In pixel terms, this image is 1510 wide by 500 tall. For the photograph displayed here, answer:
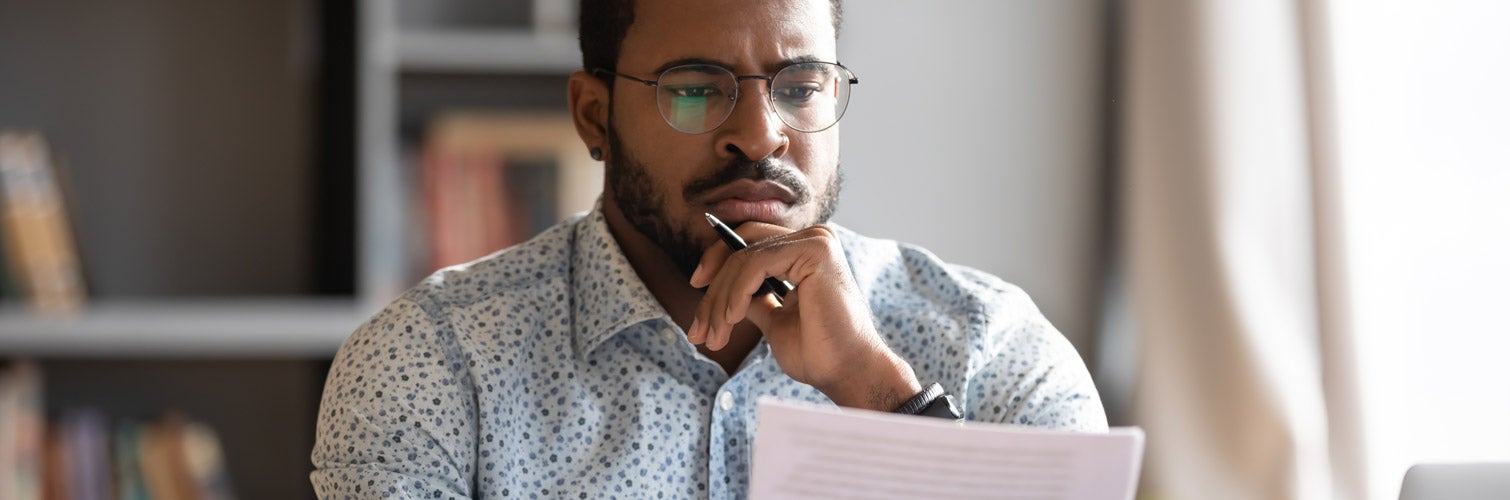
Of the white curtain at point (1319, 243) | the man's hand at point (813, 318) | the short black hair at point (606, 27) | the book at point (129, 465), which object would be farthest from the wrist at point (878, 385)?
the book at point (129, 465)

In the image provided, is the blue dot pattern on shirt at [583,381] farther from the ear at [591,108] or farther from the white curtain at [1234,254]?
the white curtain at [1234,254]

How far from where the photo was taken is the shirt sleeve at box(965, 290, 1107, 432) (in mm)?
1217

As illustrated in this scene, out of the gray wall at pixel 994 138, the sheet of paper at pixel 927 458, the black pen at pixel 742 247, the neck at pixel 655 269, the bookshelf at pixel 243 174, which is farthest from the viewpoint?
the bookshelf at pixel 243 174

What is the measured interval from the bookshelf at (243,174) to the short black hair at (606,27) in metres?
0.72

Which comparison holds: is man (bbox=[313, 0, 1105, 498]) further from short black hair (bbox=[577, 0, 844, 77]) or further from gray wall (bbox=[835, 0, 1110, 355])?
gray wall (bbox=[835, 0, 1110, 355])

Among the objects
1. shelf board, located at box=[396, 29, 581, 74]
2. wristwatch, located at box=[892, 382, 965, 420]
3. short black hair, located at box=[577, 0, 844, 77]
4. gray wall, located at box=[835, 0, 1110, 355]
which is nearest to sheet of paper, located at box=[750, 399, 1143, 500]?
wristwatch, located at box=[892, 382, 965, 420]

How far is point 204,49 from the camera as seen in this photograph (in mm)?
2301

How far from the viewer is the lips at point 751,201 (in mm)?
1229

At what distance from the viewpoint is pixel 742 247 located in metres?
1.19

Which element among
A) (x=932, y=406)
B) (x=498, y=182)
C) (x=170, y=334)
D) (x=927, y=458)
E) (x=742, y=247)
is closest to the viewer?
(x=927, y=458)

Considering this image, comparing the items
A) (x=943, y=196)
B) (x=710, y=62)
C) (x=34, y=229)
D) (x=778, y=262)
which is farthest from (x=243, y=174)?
(x=778, y=262)

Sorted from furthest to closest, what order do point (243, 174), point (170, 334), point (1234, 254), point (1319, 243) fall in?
point (243, 174) → point (170, 334) → point (1234, 254) → point (1319, 243)

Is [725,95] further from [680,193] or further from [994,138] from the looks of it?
[994,138]

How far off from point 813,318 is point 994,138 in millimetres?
1003
